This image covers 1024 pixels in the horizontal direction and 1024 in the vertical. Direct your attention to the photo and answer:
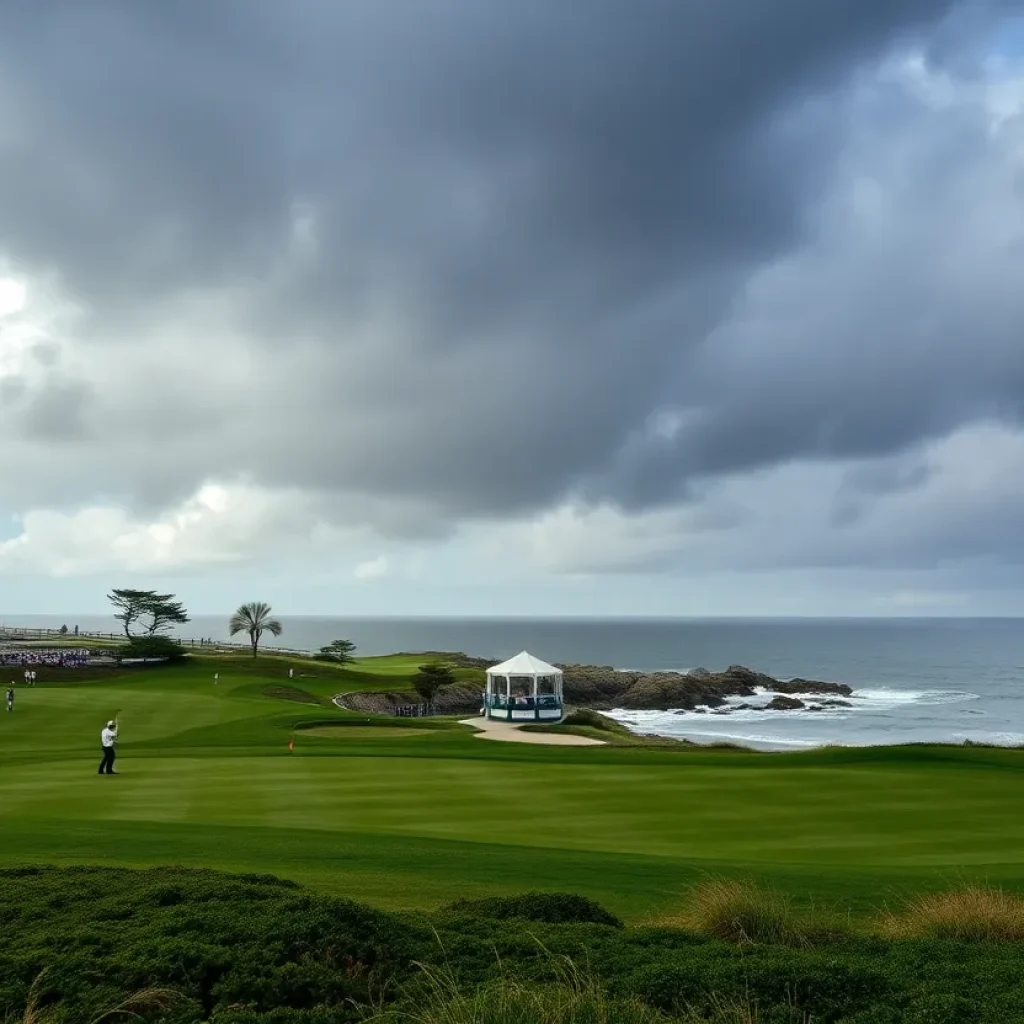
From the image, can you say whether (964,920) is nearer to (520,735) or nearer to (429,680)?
(520,735)

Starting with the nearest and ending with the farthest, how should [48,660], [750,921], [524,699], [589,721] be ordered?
[750,921], [524,699], [589,721], [48,660]

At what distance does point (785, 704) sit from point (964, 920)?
7551 centimetres

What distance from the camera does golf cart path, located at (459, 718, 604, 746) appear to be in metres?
34.9

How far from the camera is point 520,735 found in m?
37.5

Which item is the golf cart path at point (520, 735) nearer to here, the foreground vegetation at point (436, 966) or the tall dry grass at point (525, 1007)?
the foreground vegetation at point (436, 966)

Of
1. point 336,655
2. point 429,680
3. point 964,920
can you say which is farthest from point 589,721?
point 336,655

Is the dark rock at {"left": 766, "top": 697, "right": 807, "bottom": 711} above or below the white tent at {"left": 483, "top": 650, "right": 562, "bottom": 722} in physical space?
below

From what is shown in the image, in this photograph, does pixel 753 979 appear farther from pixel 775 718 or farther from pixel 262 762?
pixel 775 718

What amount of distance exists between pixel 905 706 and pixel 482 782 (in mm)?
74662

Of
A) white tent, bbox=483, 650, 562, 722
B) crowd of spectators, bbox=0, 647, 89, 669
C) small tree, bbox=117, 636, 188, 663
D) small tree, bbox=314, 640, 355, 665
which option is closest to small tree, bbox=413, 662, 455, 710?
white tent, bbox=483, 650, 562, 722

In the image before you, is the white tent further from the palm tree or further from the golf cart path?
the palm tree

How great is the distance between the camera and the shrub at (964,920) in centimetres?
793

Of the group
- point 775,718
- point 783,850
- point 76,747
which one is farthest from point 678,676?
point 783,850

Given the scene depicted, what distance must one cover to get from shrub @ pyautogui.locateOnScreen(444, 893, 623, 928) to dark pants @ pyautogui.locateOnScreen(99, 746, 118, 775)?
612 inches
